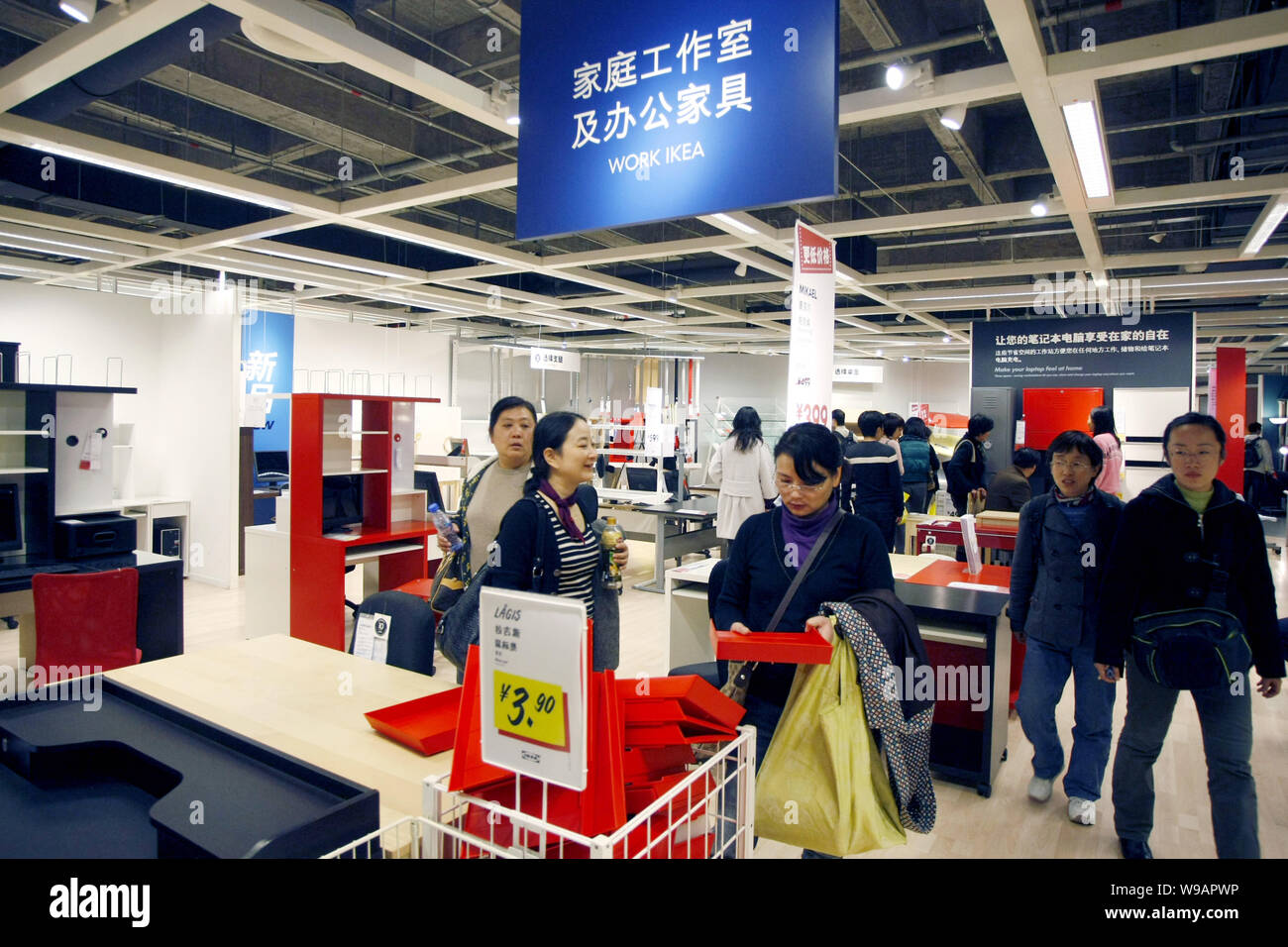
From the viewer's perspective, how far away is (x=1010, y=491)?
601 centimetres

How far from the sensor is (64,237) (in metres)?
7.66

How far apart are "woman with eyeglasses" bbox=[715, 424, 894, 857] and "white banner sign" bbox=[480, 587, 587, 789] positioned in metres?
1.18

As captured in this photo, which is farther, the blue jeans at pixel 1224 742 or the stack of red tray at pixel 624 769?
the blue jeans at pixel 1224 742

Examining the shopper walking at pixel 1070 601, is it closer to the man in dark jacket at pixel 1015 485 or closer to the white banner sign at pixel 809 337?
the white banner sign at pixel 809 337

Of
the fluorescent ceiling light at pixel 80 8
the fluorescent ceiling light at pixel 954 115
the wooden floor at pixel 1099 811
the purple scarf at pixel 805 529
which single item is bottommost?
the wooden floor at pixel 1099 811

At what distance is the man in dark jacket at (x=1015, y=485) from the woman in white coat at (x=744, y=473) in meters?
1.68

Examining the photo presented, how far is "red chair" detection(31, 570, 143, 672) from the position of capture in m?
3.60

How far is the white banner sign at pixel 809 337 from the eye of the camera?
11.8 feet

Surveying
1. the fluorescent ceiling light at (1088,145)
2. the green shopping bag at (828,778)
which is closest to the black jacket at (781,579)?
the green shopping bag at (828,778)

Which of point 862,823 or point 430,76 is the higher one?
point 430,76

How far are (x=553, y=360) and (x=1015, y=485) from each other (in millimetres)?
8496

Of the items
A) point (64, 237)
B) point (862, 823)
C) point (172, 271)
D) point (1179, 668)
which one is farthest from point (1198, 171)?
point (172, 271)

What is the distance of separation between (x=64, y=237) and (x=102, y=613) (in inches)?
226
